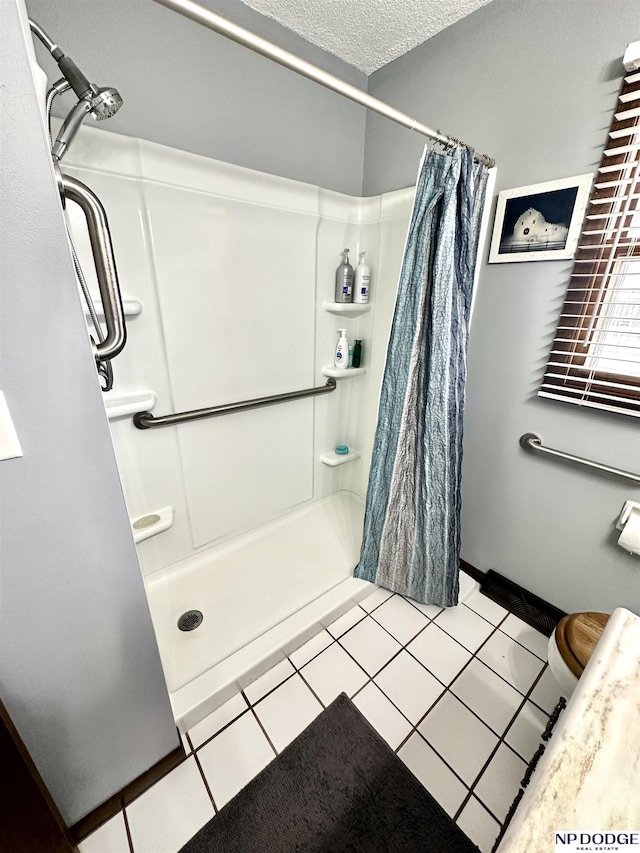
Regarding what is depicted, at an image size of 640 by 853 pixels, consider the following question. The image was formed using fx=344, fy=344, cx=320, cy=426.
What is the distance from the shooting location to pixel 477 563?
1666mm

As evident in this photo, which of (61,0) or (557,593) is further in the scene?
(557,593)

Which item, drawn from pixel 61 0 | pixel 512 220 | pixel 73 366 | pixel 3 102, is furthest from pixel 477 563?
pixel 61 0

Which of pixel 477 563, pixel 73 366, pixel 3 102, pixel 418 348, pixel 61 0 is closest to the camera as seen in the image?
pixel 3 102

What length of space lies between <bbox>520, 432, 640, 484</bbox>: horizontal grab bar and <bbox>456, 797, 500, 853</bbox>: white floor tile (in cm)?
108

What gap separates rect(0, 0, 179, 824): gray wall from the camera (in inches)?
19.7

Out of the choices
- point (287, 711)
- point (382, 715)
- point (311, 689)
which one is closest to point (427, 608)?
point (382, 715)

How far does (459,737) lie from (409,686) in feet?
0.64

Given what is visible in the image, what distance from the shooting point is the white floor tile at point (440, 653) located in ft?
4.25

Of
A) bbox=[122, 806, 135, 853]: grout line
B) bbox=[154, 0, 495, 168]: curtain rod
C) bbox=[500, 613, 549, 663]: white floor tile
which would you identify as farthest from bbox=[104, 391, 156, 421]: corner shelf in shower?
bbox=[500, 613, 549, 663]: white floor tile

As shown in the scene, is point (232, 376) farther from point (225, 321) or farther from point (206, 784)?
point (206, 784)

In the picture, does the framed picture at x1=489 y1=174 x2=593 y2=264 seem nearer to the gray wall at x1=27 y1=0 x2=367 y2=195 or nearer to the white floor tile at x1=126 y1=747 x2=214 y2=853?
the gray wall at x1=27 y1=0 x2=367 y2=195

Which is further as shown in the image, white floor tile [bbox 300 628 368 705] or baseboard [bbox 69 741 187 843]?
white floor tile [bbox 300 628 368 705]

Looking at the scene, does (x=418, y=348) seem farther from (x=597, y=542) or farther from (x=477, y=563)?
(x=477, y=563)

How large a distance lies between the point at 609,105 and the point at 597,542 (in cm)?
141
